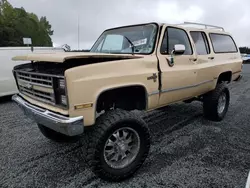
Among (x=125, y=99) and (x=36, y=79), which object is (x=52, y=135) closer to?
(x=36, y=79)

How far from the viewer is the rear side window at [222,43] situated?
17.2ft

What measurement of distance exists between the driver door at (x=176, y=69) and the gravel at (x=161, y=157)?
2.63ft

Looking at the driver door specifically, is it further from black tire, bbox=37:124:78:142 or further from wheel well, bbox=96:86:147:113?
black tire, bbox=37:124:78:142

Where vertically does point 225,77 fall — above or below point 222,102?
above

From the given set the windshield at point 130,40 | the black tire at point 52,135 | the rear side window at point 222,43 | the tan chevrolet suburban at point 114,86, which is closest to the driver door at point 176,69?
the tan chevrolet suburban at point 114,86

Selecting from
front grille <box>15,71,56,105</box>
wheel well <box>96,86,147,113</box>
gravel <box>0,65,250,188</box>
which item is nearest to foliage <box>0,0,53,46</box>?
gravel <box>0,65,250,188</box>

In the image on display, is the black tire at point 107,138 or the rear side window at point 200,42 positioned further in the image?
the rear side window at point 200,42

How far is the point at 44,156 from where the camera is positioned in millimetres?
3635

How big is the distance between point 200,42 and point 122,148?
2.89m

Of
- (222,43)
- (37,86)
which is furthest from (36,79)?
(222,43)

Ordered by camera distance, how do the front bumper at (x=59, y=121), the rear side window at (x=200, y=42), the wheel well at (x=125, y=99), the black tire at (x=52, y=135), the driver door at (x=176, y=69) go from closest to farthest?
the front bumper at (x=59, y=121) < the wheel well at (x=125, y=99) < the driver door at (x=176, y=69) < the black tire at (x=52, y=135) < the rear side window at (x=200, y=42)

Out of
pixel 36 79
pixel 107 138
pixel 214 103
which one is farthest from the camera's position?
pixel 214 103

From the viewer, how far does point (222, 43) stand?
5.56 metres

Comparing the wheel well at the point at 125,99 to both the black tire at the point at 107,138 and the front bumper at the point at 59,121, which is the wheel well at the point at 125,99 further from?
the front bumper at the point at 59,121
